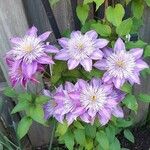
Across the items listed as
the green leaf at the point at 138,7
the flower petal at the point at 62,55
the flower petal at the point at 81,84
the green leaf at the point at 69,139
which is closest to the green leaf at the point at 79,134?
the green leaf at the point at 69,139

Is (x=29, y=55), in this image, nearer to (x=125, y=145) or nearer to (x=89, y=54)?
(x=89, y=54)

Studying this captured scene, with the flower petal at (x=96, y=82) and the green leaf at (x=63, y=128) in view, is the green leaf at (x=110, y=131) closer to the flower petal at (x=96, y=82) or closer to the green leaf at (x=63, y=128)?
the green leaf at (x=63, y=128)

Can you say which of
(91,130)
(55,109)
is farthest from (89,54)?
(91,130)

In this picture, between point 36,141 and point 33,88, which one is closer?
point 33,88

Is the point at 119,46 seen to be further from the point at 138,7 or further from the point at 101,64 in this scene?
the point at 138,7

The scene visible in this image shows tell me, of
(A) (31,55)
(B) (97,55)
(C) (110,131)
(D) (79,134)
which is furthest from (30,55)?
(C) (110,131)

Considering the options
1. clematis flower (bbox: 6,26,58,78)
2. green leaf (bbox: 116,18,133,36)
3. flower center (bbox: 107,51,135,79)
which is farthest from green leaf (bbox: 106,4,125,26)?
clematis flower (bbox: 6,26,58,78)

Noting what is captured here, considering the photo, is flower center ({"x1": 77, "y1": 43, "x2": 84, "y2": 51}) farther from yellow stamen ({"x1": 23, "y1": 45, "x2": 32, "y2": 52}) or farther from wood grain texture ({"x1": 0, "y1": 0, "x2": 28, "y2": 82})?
wood grain texture ({"x1": 0, "y1": 0, "x2": 28, "y2": 82})
